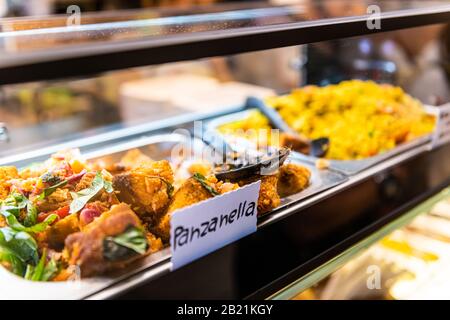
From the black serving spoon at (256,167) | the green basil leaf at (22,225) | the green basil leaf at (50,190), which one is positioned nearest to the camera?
the green basil leaf at (22,225)

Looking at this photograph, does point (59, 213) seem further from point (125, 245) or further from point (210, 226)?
point (210, 226)

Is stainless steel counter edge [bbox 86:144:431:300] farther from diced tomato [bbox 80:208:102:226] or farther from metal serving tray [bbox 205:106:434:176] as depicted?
diced tomato [bbox 80:208:102:226]

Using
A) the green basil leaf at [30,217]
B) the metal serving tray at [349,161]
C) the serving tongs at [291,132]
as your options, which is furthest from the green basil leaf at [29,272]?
the serving tongs at [291,132]

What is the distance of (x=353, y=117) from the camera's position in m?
1.87

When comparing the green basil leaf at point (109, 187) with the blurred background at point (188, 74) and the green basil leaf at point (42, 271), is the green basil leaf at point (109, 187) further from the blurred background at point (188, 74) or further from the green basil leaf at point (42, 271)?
the blurred background at point (188, 74)

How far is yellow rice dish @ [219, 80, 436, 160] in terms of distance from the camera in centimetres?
169

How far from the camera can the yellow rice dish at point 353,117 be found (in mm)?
1689

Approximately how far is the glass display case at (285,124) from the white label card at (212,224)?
0.09ft

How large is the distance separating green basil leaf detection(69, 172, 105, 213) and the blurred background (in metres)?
0.33

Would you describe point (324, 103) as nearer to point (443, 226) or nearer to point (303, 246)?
point (443, 226)

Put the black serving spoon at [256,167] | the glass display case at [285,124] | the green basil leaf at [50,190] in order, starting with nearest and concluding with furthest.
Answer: the glass display case at [285,124]
the green basil leaf at [50,190]
the black serving spoon at [256,167]

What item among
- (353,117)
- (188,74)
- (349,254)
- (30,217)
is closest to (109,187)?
(30,217)

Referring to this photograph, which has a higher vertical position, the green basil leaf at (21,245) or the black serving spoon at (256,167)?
the black serving spoon at (256,167)
